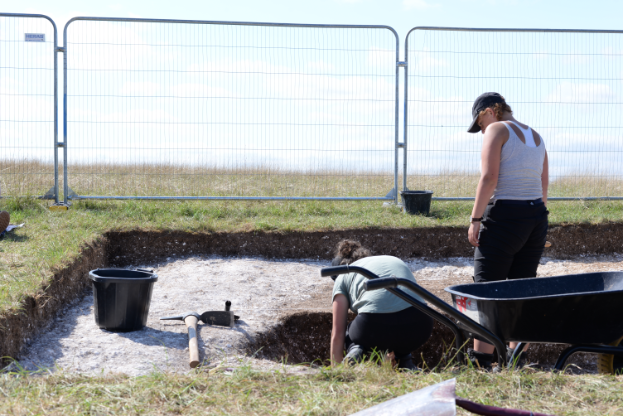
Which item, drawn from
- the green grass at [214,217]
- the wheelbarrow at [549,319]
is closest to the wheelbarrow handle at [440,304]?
the wheelbarrow at [549,319]

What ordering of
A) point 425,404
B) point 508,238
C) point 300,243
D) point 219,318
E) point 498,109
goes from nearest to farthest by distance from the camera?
point 425,404
point 508,238
point 498,109
point 219,318
point 300,243

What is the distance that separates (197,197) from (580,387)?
6.25m

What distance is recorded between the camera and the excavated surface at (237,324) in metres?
3.60

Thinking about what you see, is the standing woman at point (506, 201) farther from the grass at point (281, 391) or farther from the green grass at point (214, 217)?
the green grass at point (214, 217)

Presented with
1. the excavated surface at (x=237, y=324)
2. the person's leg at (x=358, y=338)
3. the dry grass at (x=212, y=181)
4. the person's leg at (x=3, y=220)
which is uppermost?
the dry grass at (x=212, y=181)

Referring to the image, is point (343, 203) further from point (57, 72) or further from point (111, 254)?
point (57, 72)

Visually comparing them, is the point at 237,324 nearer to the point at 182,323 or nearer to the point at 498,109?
the point at 182,323

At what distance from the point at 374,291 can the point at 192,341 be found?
1358 millimetres

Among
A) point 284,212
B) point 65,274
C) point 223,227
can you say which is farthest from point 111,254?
point 284,212

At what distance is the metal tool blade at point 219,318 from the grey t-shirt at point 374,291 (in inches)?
46.5

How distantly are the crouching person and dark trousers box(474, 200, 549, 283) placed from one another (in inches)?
20.3

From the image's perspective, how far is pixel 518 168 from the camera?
3148mm

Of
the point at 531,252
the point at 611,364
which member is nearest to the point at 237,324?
the point at 531,252

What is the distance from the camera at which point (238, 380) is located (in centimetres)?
230
